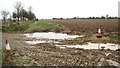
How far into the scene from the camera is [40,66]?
19.2 ft

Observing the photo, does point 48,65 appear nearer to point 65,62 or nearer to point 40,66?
point 40,66

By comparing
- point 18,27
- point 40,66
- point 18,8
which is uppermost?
point 18,8

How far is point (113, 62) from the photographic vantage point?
621cm

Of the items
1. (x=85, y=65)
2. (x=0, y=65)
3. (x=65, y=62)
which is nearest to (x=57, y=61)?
(x=65, y=62)

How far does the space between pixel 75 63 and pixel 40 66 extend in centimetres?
173

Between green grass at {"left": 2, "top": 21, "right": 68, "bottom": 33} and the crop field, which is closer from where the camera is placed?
the crop field

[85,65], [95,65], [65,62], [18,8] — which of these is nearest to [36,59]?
[65,62]

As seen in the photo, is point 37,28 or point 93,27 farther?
point 93,27

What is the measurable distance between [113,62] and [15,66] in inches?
192

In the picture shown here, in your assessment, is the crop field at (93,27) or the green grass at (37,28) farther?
the green grass at (37,28)

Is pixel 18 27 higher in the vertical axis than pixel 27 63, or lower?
higher

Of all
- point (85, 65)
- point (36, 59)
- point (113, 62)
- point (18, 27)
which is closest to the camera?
point (85, 65)

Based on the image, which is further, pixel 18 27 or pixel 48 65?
pixel 18 27

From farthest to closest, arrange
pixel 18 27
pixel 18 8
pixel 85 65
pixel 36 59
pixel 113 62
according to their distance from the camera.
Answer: pixel 18 8
pixel 18 27
pixel 36 59
pixel 113 62
pixel 85 65
